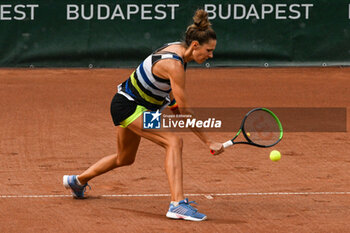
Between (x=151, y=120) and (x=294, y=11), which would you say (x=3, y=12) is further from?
(x=151, y=120)

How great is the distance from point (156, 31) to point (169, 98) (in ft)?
32.8

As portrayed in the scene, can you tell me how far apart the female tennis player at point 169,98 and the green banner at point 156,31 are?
9860 millimetres

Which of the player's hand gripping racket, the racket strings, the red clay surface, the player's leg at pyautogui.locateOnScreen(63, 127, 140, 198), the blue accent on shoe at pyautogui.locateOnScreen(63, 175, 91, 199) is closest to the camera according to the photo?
the red clay surface

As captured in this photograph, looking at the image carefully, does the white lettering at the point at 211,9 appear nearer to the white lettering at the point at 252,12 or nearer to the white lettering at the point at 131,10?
the white lettering at the point at 252,12

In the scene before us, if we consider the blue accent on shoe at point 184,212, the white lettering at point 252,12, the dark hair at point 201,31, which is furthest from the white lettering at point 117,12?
the blue accent on shoe at point 184,212

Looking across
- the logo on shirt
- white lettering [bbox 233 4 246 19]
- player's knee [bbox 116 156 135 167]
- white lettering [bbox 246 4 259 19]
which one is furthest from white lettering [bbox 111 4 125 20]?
the logo on shirt

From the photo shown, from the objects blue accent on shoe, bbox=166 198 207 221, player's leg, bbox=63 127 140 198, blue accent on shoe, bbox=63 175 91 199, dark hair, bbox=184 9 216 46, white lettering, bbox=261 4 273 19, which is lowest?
blue accent on shoe, bbox=166 198 207 221

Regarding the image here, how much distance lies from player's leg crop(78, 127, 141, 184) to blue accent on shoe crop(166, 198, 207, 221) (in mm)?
732

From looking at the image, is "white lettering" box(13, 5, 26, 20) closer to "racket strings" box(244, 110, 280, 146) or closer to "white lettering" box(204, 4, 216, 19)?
"white lettering" box(204, 4, 216, 19)

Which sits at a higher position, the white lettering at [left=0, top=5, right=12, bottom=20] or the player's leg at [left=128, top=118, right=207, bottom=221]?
the white lettering at [left=0, top=5, right=12, bottom=20]

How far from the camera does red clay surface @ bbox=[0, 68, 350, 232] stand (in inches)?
261

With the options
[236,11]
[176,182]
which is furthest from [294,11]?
[176,182]

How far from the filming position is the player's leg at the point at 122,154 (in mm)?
6980

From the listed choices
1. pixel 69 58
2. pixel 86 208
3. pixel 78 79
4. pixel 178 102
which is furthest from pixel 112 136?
pixel 69 58
